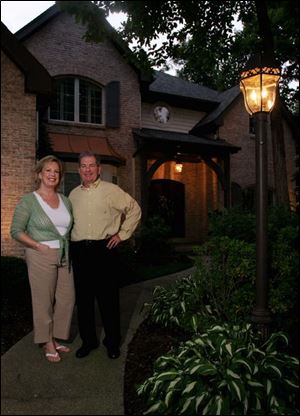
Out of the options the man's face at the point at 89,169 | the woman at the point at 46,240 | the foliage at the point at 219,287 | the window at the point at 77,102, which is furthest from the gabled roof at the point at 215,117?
the woman at the point at 46,240

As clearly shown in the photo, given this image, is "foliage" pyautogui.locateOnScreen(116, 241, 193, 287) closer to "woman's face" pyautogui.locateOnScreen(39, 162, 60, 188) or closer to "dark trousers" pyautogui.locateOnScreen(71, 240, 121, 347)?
"dark trousers" pyautogui.locateOnScreen(71, 240, 121, 347)

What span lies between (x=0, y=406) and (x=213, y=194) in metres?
13.2

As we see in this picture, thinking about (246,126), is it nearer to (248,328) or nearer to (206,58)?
(206,58)

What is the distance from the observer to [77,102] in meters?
11.7

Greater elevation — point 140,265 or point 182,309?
point 182,309

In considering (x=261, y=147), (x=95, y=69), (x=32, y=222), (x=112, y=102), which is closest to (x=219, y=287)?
(x=261, y=147)

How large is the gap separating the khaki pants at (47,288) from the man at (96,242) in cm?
17

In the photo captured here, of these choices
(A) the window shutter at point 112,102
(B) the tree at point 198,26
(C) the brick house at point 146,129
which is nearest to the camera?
(B) the tree at point 198,26

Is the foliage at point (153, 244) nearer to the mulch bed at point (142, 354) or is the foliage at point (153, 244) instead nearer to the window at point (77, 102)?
the window at point (77, 102)

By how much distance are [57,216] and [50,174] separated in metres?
0.30

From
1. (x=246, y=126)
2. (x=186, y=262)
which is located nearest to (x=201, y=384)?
(x=186, y=262)

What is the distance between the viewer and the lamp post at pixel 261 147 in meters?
3.01

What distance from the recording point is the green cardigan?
2574 millimetres

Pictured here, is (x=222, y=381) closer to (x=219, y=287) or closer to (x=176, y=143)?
(x=219, y=287)
